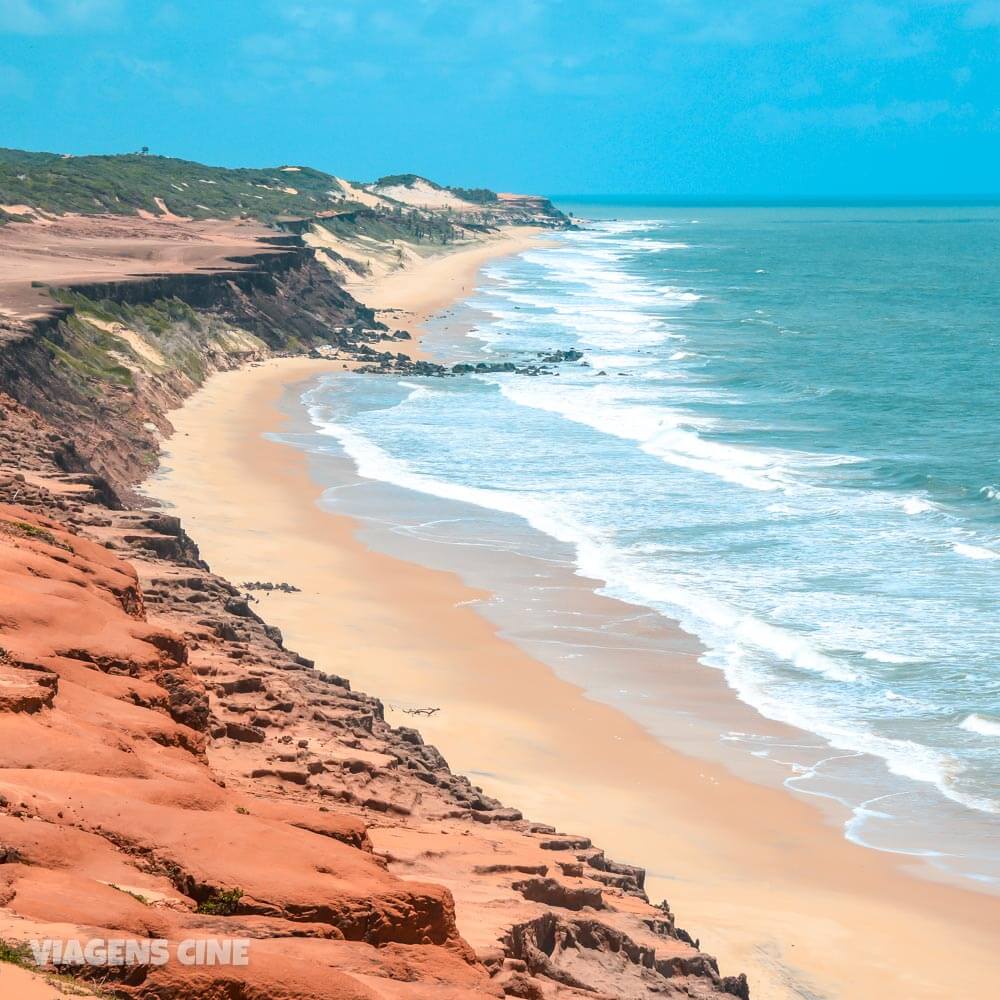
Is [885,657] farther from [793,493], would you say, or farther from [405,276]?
[405,276]

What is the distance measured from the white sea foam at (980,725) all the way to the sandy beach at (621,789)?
3010 mm

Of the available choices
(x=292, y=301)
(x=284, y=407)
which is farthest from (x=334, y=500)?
(x=292, y=301)

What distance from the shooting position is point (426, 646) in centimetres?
2347

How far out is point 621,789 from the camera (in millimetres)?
18391

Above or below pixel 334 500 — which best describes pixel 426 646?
below

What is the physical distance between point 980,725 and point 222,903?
1371 cm

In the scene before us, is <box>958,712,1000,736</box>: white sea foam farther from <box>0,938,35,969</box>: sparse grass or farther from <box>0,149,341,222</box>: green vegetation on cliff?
<box>0,149,341,222</box>: green vegetation on cliff

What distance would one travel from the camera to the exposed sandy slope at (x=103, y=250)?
50.8m

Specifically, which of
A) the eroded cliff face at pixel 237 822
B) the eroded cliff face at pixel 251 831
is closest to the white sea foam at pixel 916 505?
the eroded cliff face at pixel 237 822

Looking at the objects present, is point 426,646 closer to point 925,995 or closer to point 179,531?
point 179,531

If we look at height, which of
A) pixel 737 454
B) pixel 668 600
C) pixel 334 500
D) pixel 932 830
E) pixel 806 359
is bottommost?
pixel 932 830

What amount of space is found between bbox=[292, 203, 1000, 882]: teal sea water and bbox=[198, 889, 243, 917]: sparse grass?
10.4 metres

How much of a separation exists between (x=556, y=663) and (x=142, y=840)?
14212mm

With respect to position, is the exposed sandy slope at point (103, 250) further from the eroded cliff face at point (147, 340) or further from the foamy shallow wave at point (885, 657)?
the foamy shallow wave at point (885, 657)
